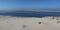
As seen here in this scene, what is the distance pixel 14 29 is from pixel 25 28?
744 mm

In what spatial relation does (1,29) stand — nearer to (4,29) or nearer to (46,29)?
(4,29)

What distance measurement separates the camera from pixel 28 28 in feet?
28.8

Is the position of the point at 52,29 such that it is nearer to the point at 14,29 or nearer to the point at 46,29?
the point at 46,29

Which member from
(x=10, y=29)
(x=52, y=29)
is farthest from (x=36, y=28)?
(x=10, y=29)

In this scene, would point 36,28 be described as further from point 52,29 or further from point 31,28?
point 52,29

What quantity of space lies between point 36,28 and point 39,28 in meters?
0.20

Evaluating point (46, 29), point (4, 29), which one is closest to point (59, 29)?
point (46, 29)

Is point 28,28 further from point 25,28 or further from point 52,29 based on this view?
point 52,29

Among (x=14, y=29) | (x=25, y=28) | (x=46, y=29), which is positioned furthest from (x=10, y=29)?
(x=46, y=29)

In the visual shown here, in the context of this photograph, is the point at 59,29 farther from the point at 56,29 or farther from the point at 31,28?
the point at 31,28

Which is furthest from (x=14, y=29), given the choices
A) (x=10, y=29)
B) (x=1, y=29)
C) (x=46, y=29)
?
(x=46, y=29)

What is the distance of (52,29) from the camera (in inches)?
335

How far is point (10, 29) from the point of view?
8547mm

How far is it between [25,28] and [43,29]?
3.86 ft
